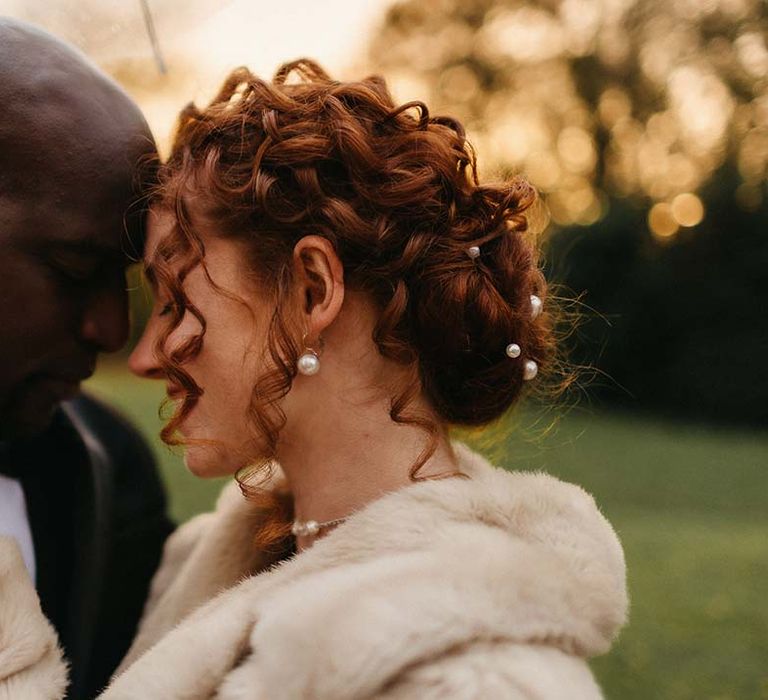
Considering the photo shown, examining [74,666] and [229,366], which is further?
[74,666]

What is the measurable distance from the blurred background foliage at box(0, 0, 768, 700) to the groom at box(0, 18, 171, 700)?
197 millimetres

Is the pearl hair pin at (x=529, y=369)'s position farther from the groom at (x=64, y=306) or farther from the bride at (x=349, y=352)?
the groom at (x=64, y=306)

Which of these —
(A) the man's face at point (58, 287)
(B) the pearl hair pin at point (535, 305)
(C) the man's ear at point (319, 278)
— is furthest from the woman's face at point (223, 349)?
(B) the pearl hair pin at point (535, 305)

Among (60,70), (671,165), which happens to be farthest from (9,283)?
(671,165)

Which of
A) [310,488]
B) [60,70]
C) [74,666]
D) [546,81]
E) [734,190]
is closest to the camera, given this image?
[310,488]

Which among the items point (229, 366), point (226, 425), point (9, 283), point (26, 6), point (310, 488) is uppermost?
point (26, 6)

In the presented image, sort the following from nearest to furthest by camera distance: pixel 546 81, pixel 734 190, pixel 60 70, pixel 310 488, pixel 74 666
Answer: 1. pixel 310 488
2. pixel 60 70
3. pixel 74 666
4. pixel 734 190
5. pixel 546 81

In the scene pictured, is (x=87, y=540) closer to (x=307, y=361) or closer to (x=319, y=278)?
(x=307, y=361)

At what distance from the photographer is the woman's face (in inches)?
82.4

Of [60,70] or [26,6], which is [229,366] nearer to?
[60,70]

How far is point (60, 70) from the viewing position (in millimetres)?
2367

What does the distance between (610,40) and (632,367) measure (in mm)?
8280

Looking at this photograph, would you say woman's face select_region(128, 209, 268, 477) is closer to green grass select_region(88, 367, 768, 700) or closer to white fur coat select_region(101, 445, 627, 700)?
white fur coat select_region(101, 445, 627, 700)

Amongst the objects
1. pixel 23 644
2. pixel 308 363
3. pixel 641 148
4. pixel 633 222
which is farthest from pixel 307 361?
pixel 641 148
